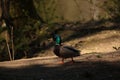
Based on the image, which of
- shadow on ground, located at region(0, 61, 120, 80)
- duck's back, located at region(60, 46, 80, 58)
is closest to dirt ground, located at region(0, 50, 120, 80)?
shadow on ground, located at region(0, 61, 120, 80)

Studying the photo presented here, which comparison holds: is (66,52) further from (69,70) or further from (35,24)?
(35,24)

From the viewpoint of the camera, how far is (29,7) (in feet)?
67.5

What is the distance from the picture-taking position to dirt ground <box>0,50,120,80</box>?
26.9 feet

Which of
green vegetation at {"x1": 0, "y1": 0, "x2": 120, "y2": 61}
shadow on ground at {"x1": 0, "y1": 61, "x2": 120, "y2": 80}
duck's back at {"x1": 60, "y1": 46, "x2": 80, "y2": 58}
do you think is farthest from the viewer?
green vegetation at {"x1": 0, "y1": 0, "x2": 120, "y2": 61}

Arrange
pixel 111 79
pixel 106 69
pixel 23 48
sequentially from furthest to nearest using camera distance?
pixel 23 48, pixel 106 69, pixel 111 79

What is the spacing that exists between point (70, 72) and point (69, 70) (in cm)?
22

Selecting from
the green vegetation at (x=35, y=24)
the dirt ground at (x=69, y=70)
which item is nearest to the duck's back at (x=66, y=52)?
the dirt ground at (x=69, y=70)

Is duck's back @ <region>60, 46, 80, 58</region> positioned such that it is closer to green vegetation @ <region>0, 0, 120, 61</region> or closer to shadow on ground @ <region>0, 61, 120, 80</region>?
shadow on ground @ <region>0, 61, 120, 80</region>

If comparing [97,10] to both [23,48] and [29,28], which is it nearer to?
[29,28]

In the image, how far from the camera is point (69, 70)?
8.83m

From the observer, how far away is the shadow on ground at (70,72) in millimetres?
8156

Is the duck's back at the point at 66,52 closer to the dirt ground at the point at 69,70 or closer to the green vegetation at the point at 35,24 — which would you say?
the dirt ground at the point at 69,70

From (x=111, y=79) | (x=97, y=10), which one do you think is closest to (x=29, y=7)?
(x=97, y=10)

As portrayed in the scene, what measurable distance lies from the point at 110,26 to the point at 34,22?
134 inches
